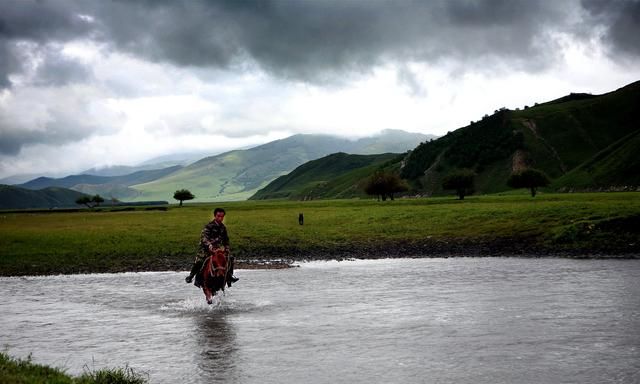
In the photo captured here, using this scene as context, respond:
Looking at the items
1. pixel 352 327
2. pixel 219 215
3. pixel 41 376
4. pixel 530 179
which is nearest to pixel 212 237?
pixel 219 215

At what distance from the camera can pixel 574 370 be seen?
46.2ft

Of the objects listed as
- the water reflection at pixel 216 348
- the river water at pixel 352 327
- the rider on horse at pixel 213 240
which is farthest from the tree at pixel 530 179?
the water reflection at pixel 216 348

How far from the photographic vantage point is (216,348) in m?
17.6

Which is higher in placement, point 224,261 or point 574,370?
point 224,261

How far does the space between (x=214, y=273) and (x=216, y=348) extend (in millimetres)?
7971

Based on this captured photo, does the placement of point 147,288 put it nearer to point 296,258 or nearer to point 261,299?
point 261,299

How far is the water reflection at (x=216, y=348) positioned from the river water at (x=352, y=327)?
6 cm

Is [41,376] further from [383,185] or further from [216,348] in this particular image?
[383,185]

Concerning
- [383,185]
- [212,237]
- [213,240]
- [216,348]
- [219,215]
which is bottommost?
[216,348]

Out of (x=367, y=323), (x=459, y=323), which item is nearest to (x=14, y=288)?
(x=367, y=323)

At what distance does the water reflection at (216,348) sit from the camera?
14719mm

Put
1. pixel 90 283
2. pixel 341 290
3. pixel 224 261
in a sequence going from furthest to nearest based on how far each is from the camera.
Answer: pixel 90 283 → pixel 341 290 → pixel 224 261

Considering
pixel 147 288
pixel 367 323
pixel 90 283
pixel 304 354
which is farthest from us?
pixel 90 283

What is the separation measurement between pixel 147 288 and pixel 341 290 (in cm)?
1078
